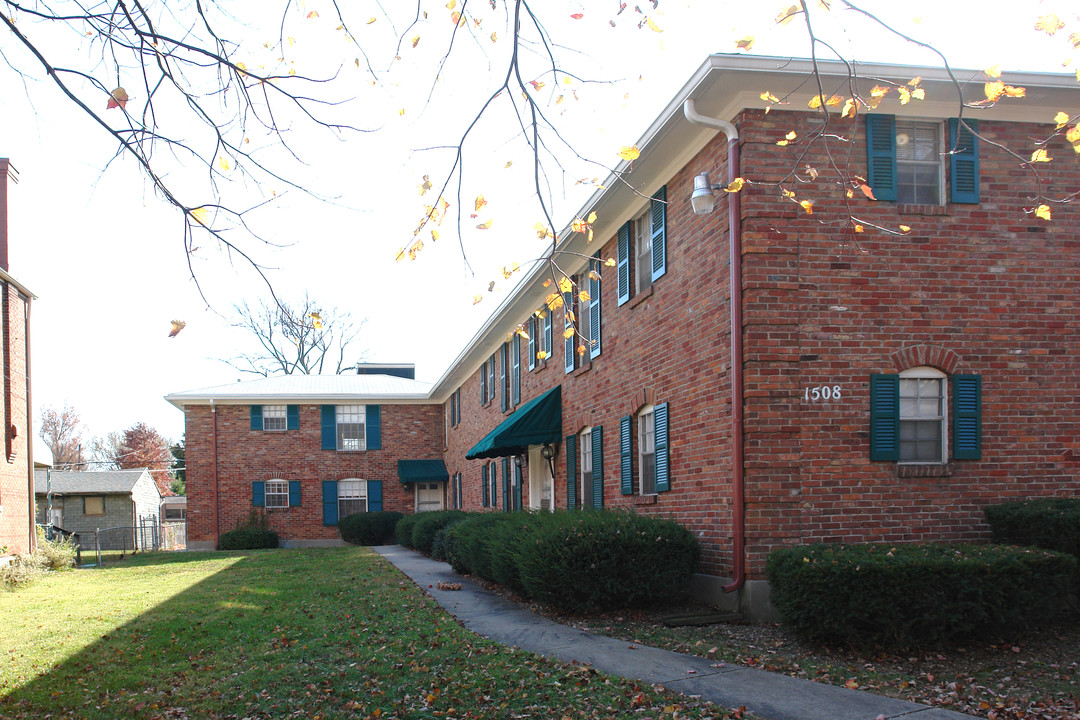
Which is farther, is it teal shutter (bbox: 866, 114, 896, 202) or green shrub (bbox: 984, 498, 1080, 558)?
teal shutter (bbox: 866, 114, 896, 202)

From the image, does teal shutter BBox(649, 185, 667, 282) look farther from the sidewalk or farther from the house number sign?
the sidewalk

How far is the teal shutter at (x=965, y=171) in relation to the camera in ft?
33.4

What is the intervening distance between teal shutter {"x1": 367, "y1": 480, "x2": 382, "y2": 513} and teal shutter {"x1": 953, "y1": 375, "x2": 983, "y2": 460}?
82.8 feet

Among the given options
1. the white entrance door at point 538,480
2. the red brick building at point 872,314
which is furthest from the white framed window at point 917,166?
the white entrance door at point 538,480

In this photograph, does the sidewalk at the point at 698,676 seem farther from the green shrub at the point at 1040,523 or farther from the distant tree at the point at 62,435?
the distant tree at the point at 62,435

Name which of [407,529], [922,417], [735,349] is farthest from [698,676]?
[407,529]

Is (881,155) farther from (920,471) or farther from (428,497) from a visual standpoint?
(428,497)

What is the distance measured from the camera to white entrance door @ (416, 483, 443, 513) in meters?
33.4

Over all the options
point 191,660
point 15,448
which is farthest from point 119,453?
point 191,660

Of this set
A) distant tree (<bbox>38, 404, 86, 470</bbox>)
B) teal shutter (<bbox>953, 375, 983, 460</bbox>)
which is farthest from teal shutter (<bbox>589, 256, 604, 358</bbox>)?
distant tree (<bbox>38, 404, 86, 470</bbox>)

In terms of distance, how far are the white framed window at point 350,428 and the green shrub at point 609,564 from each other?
23394 mm

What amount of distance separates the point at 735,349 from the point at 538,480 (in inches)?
420

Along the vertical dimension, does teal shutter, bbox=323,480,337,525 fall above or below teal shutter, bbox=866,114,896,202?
below

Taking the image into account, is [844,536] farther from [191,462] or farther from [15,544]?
[191,462]
